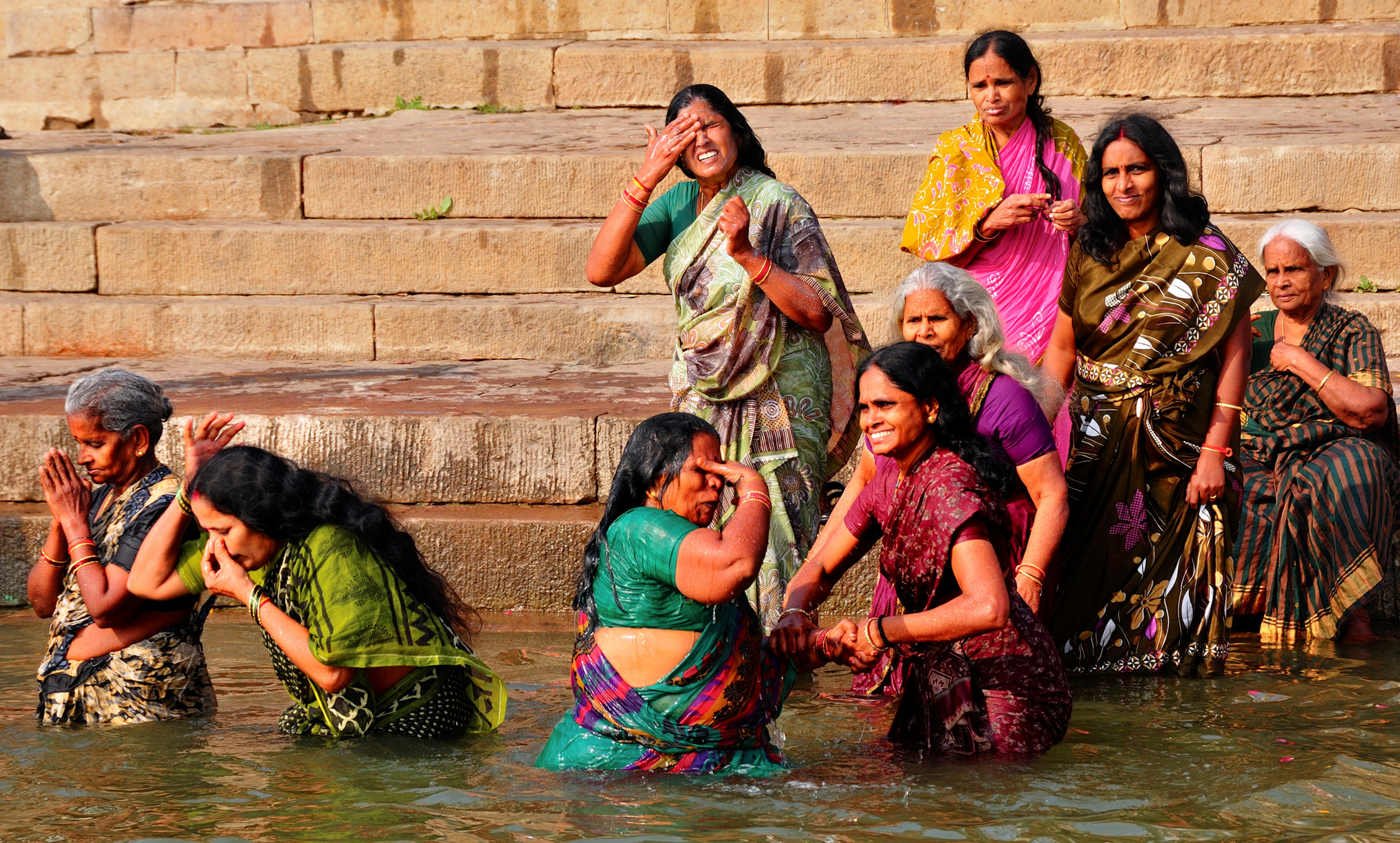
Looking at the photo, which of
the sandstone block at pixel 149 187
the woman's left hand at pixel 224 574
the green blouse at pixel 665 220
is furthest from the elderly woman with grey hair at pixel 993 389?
the sandstone block at pixel 149 187

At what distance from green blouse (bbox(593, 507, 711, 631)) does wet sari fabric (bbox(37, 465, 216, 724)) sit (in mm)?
1486

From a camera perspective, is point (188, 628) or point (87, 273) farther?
point (87, 273)

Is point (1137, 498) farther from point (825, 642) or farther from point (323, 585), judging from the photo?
point (323, 585)

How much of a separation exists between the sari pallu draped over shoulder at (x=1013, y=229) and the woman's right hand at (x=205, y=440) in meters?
2.28

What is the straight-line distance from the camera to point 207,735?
14.0 ft

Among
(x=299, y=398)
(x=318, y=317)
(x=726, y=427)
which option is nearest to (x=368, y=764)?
(x=726, y=427)

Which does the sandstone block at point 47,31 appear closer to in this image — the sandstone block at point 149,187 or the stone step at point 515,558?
the sandstone block at point 149,187

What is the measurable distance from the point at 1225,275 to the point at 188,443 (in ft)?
9.94

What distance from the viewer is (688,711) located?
11.6 feet

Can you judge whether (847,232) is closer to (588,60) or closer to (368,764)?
(588,60)

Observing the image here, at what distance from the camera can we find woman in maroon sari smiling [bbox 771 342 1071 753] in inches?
139

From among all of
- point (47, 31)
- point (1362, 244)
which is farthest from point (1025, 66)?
point (47, 31)

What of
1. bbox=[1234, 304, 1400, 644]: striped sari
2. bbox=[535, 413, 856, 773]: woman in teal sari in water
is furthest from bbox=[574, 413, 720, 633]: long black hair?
bbox=[1234, 304, 1400, 644]: striped sari

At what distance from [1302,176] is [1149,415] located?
12.1 ft
